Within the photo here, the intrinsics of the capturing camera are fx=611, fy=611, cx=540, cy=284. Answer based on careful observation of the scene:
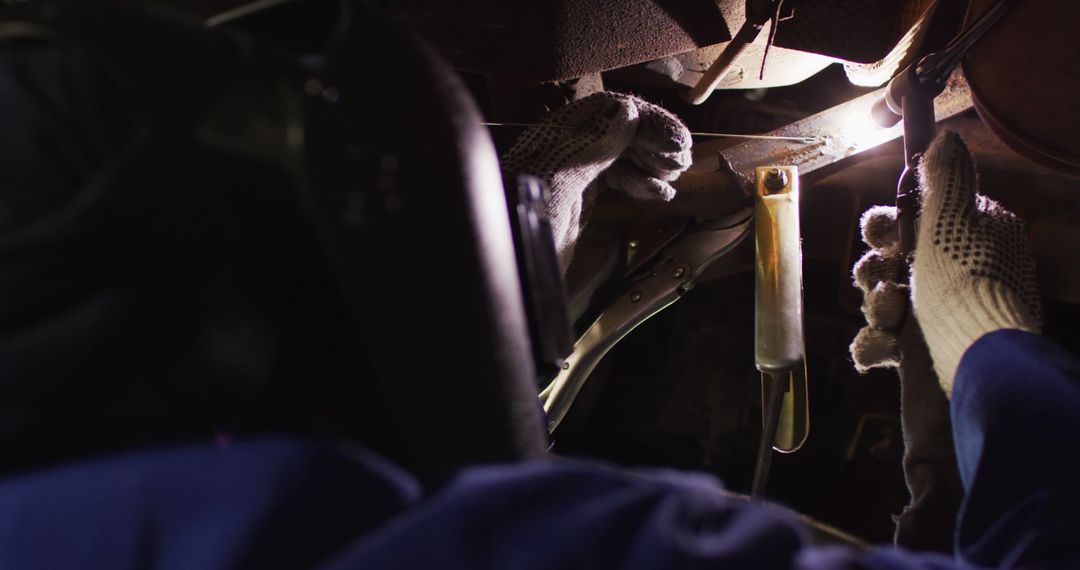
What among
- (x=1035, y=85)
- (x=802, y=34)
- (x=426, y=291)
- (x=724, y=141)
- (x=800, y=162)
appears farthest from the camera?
(x=724, y=141)

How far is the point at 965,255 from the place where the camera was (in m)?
0.94

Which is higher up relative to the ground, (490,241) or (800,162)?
(490,241)

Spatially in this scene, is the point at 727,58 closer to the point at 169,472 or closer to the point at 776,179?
the point at 776,179

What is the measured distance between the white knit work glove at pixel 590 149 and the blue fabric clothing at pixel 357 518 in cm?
70

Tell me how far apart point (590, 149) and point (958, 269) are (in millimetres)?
621

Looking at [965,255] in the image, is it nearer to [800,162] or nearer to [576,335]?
[800,162]

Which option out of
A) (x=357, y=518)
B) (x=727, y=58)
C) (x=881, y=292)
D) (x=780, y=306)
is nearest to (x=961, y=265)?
(x=881, y=292)

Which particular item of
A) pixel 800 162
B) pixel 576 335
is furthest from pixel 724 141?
pixel 576 335

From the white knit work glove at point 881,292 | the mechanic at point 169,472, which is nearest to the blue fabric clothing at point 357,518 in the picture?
the mechanic at point 169,472

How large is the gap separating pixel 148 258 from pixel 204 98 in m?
0.13

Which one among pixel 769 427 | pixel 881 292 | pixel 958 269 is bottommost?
pixel 769 427

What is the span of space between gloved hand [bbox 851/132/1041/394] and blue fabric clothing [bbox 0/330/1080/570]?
1.76 ft

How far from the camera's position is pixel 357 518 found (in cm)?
45

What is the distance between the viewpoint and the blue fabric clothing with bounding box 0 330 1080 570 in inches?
16.3
